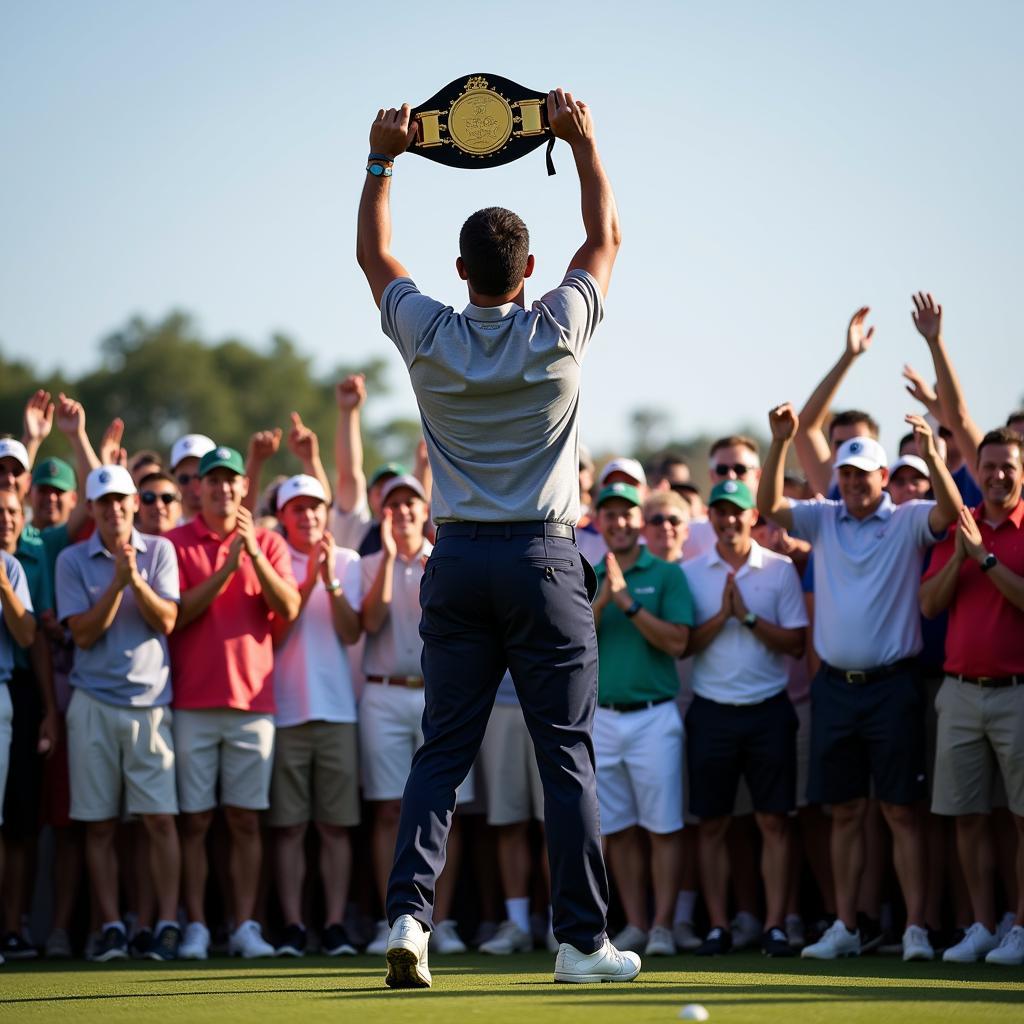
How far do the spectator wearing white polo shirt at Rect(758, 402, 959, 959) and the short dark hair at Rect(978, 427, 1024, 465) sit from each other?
0.36 m

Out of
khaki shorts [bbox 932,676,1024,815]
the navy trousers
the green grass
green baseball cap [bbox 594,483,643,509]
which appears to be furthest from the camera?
green baseball cap [bbox 594,483,643,509]

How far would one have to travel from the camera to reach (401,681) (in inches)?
381

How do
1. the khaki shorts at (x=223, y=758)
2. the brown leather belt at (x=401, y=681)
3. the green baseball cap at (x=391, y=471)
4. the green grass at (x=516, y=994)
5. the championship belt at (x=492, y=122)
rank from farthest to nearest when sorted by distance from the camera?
1. the green baseball cap at (x=391, y=471)
2. the brown leather belt at (x=401, y=681)
3. the khaki shorts at (x=223, y=758)
4. the championship belt at (x=492, y=122)
5. the green grass at (x=516, y=994)

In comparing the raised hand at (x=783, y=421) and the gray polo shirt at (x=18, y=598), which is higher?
the raised hand at (x=783, y=421)

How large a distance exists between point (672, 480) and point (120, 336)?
76.9 meters

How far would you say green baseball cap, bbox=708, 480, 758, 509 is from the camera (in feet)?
31.3

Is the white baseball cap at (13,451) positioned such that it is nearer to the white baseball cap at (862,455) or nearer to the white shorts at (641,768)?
the white shorts at (641,768)

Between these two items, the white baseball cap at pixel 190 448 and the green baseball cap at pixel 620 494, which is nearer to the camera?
the green baseball cap at pixel 620 494

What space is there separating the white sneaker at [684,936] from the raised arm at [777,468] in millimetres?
2406

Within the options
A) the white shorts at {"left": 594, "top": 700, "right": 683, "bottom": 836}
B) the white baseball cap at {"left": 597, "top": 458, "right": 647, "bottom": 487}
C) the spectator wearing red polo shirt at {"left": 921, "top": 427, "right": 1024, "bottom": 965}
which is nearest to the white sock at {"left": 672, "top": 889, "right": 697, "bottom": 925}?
the white shorts at {"left": 594, "top": 700, "right": 683, "bottom": 836}

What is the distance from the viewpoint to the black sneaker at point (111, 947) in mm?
8719

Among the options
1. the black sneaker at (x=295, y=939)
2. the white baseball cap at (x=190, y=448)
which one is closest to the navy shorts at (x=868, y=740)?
the black sneaker at (x=295, y=939)

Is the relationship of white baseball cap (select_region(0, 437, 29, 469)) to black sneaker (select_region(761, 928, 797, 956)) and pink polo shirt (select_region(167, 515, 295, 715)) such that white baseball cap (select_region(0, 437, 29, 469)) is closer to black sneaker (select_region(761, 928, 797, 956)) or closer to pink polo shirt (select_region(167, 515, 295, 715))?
pink polo shirt (select_region(167, 515, 295, 715))

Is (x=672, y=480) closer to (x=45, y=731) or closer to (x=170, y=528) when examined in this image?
(x=170, y=528)
